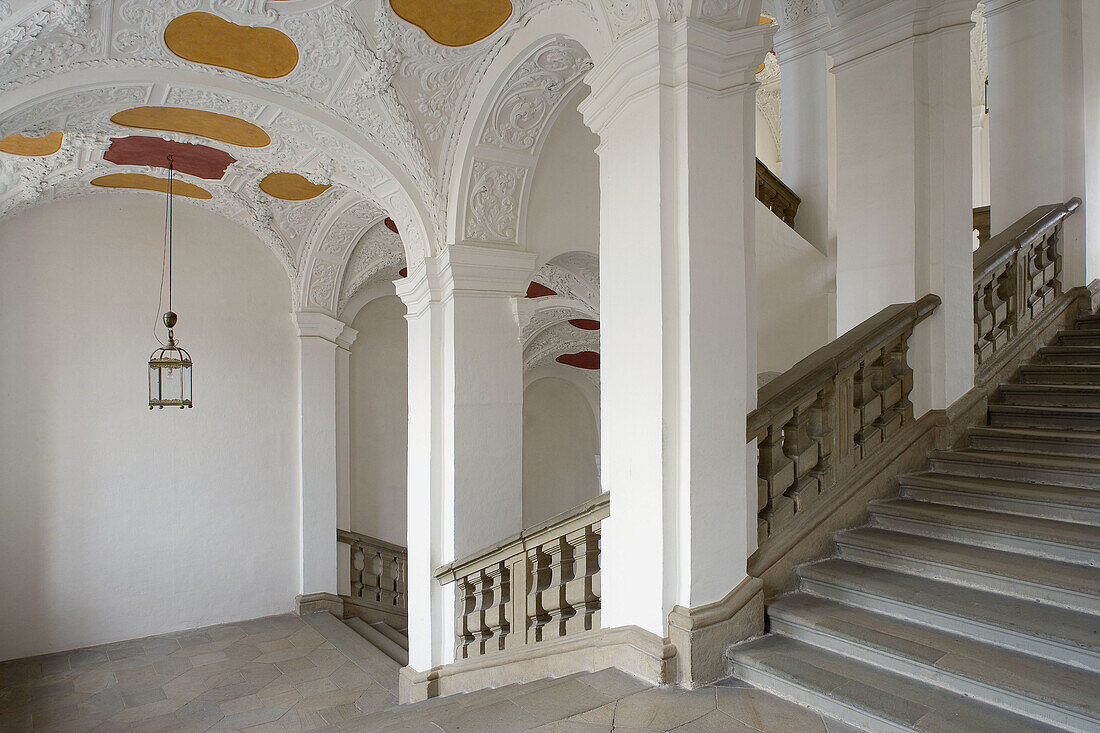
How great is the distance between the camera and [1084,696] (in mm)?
2355

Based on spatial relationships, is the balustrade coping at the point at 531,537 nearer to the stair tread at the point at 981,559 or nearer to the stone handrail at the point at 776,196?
the stair tread at the point at 981,559

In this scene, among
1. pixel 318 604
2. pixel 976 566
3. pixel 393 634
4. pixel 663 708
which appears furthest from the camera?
pixel 318 604

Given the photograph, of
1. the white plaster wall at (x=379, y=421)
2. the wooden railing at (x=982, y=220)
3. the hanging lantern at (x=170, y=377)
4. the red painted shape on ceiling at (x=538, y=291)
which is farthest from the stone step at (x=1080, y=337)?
the white plaster wall at (x=379, y=421)

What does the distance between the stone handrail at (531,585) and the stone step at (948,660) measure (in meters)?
1.04

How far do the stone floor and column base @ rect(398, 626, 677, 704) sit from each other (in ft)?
0.31

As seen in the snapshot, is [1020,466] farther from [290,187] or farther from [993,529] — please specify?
[290,187]

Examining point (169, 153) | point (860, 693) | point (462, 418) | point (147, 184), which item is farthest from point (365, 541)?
point (860, 693)

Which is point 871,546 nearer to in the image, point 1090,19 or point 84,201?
point 1090,19

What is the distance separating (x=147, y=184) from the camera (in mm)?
8492

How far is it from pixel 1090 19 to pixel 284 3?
22.6 ft

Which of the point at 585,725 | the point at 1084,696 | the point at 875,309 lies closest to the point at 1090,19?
the point at 875,309

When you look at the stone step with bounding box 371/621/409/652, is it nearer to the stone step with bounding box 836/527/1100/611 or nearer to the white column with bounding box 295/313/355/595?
the white column with bounding box 295/313/355/595

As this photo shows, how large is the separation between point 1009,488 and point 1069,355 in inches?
88.7

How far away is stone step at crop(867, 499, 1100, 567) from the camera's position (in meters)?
3.15
